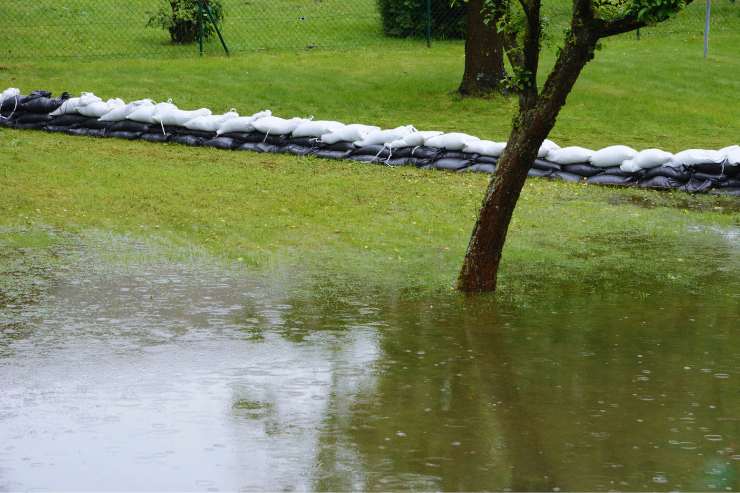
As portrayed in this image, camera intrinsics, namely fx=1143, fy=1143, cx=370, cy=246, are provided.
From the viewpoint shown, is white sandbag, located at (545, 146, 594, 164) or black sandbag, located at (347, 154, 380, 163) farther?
black sandbag, located at (347, 154, 380, 163)

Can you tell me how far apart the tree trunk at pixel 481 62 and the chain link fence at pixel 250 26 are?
5.16 meters

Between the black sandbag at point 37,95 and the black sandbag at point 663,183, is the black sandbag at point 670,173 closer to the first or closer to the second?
the black sandbag at point 663,183

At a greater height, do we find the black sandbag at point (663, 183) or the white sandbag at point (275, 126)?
the white sandbag at point (275, 126)

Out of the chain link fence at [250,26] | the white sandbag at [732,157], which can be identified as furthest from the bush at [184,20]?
the white sandbag at [732,157]

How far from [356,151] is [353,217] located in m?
3.47

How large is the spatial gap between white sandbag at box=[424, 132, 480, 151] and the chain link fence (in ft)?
33.1

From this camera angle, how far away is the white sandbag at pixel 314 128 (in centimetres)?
1686

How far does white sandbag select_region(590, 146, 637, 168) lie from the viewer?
611 inches

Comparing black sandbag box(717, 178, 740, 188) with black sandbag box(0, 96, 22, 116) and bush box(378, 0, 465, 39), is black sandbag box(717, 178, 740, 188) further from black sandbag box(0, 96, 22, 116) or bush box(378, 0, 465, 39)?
bush box(378, 0, 465, 39)

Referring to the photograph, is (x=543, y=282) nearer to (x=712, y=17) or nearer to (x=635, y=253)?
(x=635, y=253)

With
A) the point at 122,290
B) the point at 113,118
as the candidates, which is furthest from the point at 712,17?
the point at 122,290

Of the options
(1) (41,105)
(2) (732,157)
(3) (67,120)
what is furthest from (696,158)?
(1) (41,105)

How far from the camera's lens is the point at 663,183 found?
15.2 m

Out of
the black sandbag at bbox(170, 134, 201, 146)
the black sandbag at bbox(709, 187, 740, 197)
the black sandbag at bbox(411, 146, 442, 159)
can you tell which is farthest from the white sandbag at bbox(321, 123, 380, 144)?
the black sandbag at bbox(709, 187, 740, 197)
